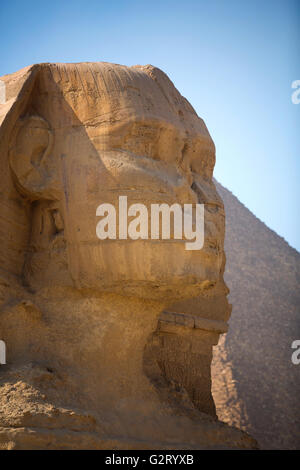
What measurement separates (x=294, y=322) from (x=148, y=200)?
259 feet

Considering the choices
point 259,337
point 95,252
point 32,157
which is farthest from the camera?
point 259,337

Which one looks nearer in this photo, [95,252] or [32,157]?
[95,252]

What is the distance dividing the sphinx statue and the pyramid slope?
44828 millimetres

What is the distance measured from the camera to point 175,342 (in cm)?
677

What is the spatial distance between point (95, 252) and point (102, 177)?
1.86ft

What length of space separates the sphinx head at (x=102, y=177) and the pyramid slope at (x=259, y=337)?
4508 cm

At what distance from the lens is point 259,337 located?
77.1 metres

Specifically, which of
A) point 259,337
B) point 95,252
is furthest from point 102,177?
point 259,337

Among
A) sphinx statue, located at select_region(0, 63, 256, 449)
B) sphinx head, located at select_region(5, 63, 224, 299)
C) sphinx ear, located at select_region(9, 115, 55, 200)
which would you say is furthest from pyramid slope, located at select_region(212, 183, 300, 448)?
sphinx ear, located at select_region(9, 115, 55, 200)

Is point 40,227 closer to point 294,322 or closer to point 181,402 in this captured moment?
point 181,402

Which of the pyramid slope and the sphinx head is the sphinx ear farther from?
the pyramid slope

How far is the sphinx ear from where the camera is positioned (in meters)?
5.56

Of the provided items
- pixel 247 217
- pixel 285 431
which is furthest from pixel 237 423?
pixel 247 217

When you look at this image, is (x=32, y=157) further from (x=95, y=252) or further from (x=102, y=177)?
(x=95, y=252)
